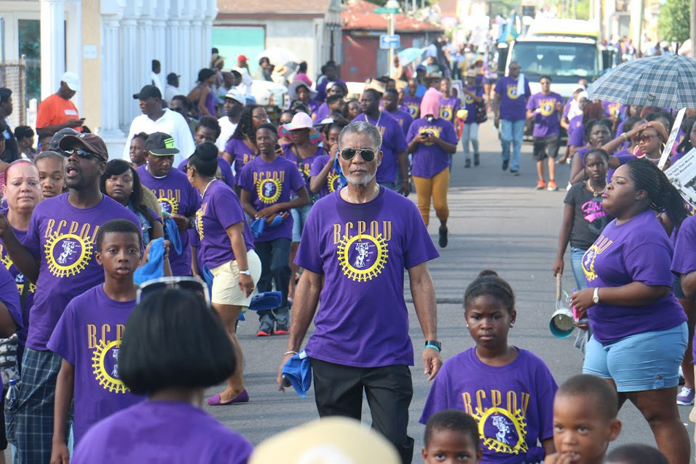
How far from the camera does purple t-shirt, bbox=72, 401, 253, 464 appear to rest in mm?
2938

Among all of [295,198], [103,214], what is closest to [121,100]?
[295,198]

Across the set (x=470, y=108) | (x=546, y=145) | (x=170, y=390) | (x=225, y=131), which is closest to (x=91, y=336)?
(x=170, y=390)

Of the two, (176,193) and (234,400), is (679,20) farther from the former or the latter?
(234,400)

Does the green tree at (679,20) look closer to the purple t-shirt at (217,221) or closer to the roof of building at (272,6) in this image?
the roof of building at (272,6)

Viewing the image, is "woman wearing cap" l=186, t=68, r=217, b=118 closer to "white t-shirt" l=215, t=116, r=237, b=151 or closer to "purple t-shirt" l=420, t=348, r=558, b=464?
"white t-shirt" l=215, t=116, r=237, b=151

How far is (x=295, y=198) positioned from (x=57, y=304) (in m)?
5.13

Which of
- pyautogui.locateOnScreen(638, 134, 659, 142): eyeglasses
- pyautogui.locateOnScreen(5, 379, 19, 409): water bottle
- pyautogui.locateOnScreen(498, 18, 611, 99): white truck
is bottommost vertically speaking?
pyautogui.locateOnScreen(5, 379, 19, 409): water bottle

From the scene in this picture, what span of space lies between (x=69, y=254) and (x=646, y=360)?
2856 mm

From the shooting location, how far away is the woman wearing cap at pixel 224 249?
8461mm

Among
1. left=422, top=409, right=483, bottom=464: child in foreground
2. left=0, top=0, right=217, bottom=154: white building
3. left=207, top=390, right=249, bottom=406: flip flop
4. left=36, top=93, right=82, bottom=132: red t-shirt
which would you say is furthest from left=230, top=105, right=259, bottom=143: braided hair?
left=422, top=409, right=483, bottom=464: child in foreground

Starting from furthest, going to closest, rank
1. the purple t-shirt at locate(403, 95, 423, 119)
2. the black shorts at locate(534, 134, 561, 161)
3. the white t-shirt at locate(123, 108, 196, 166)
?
the black shorts at locate(534, 134, 561, 161) < the purple t-shirt at locate(403, 95, 423, 119) < the white t-shirt at locate(123, 108, 196, 166)

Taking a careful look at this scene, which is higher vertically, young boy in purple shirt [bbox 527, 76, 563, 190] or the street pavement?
young boy in purple shirt [bbox 527, 76, 563, 190]

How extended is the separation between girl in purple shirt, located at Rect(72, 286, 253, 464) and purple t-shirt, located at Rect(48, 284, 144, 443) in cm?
211

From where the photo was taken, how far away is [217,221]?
8695 millimetres
